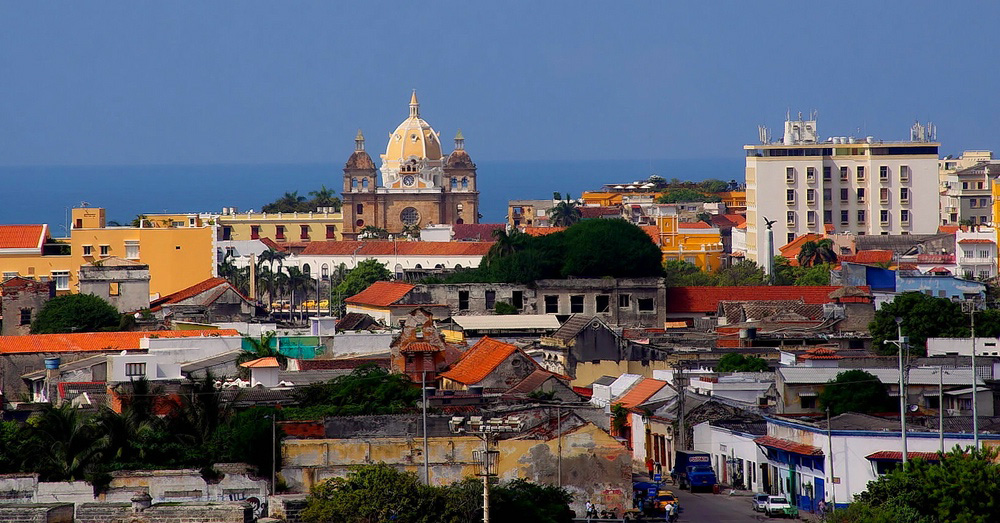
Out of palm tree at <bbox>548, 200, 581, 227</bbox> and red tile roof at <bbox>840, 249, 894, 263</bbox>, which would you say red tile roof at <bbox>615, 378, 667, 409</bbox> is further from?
palm tree at <bbox>548, 200, 581, 227</bbox>

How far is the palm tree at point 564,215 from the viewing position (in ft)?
497

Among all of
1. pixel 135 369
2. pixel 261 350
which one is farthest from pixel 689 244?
pixel 135 369

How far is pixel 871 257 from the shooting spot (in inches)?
4397

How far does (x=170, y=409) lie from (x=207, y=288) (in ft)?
126

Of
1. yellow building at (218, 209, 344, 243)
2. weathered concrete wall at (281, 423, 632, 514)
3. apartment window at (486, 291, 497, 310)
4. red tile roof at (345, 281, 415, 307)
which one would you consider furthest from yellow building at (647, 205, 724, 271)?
weathered concrete wall at (281, 423, 632, 514)

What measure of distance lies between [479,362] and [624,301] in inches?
1118

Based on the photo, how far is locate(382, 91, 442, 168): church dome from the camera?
577 feet

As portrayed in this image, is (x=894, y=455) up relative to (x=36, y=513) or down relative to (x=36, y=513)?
up

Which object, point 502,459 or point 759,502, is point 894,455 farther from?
point 502,459

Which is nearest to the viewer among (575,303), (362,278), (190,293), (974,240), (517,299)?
(517,299)

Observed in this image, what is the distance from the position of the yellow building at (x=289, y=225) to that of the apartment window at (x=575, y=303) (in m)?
79.6

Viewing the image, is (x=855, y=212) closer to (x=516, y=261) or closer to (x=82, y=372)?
(x=516, y=261)

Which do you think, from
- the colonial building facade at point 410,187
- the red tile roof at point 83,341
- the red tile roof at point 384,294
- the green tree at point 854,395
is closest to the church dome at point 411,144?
the colonial building facade at point 410,187

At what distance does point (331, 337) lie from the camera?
216 feet
